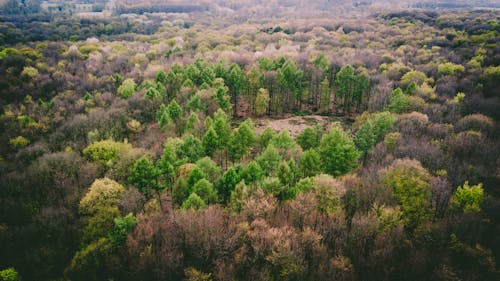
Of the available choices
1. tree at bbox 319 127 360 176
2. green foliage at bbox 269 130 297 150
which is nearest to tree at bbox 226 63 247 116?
green foliage at bbox 269 130 297 150

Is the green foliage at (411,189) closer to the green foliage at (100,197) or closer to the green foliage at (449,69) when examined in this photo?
the green foliage at (100,197)

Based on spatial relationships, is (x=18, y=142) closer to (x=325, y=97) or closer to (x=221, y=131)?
(x=221, y=131)

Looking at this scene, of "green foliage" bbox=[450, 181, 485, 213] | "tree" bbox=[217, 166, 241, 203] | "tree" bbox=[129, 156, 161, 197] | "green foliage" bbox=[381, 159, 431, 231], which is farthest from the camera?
"tree" bbox=[129, 156, 161, 197]

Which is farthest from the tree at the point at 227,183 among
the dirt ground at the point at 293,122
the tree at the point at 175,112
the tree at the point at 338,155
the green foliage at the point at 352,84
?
the green foliage at the point at 352,84

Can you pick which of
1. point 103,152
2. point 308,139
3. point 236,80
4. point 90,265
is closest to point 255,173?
point 308,139

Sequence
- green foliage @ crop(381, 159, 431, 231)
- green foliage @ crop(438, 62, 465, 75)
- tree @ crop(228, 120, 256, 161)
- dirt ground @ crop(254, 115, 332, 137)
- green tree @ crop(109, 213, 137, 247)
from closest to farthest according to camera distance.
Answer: green tree @ crop(109, 213, 137, 247), green foliage @ crop(381, 159, 431, 231), tree @ crop(228, 120, 256, 161), dirt ground @ crop(254, 115, 332, 137), green foliage @ crop(438, 62, 465, 75)

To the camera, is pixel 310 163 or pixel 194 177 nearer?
pixel 194 177

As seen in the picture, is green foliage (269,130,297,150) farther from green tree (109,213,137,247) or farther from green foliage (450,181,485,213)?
green tree (109,213,137,247)
